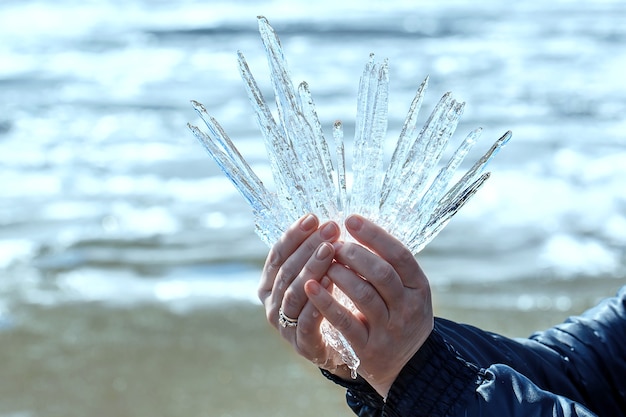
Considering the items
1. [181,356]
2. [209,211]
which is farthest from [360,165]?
[209,211]

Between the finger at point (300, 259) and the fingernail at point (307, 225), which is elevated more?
the fingernail at point (307, 225)

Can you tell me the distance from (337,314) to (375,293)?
0.18 ft

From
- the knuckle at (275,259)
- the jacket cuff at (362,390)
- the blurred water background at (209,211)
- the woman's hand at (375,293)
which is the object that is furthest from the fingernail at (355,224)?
the blurred water background at (209,211)

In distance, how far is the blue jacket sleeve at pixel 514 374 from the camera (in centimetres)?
130

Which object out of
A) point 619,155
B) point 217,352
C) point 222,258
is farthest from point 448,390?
point 619,155

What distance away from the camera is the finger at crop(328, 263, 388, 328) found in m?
1.21

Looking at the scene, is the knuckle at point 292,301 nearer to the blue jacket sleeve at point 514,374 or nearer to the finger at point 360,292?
the finger at point 360,292

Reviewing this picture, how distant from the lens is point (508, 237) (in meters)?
5.07

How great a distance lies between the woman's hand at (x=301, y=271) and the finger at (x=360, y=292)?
0.06ft

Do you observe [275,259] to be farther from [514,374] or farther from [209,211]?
[209,211]

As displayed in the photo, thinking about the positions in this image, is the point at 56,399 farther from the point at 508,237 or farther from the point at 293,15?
the point at 293,15

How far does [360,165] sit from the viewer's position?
1.38m

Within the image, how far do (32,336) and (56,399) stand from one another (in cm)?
57

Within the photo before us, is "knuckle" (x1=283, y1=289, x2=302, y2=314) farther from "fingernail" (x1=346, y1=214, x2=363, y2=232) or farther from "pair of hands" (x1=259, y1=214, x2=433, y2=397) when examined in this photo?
"fingernail" (x1=346, y1=214, x2=363, y2=232)
